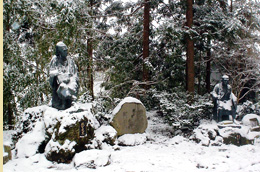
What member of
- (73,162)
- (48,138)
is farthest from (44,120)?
(73,162)

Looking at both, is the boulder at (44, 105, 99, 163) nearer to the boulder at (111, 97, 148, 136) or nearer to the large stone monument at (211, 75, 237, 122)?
the boulder at (111, 97, 148, 136)

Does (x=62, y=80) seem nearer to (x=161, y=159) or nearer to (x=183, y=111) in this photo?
(x=161, y=159)

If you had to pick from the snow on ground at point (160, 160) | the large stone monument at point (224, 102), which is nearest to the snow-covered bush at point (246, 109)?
the large stone monument at point (224, 102)

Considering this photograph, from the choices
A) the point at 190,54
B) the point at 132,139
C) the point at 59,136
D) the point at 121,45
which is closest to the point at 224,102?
the point at 190,54

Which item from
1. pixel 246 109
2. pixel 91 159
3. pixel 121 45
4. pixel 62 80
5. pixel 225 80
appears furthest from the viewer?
pixel 121 45

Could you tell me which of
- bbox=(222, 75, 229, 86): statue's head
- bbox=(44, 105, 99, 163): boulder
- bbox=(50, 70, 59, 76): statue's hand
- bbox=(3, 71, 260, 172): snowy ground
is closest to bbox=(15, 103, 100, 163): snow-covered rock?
bbox=(44, 105, 99, 163): boulder

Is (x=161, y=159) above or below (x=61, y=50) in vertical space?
below

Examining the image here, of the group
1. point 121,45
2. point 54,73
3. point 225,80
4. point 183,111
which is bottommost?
point 183,111

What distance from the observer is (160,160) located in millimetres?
5410

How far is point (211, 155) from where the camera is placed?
5816mm

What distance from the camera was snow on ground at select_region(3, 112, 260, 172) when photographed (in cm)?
482

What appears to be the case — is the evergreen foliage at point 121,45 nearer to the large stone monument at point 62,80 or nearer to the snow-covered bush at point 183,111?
the snow-covered bush at point 183,111

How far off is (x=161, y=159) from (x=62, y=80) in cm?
342

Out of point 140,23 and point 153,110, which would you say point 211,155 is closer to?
point 153,110
